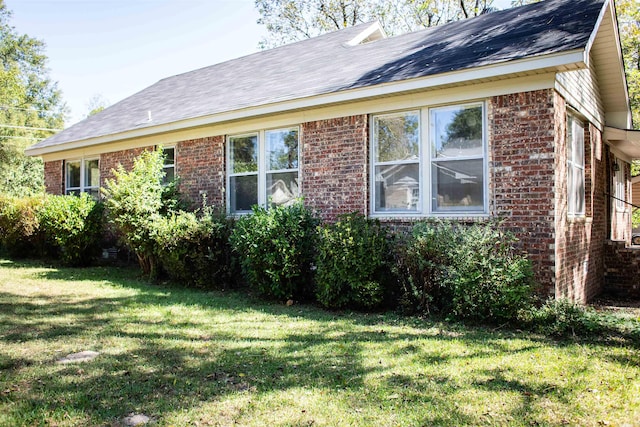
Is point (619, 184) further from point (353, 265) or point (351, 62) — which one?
point (353, 265)

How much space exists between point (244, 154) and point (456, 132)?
4.58 metres

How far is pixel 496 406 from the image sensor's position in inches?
142

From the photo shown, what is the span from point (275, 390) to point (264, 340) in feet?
5.15

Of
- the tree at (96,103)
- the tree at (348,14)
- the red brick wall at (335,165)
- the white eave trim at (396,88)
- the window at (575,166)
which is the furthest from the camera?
the tree at (96,103)

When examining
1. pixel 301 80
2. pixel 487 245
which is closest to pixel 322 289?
pixel 487 245

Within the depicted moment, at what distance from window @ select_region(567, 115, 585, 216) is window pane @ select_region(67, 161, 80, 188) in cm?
1273

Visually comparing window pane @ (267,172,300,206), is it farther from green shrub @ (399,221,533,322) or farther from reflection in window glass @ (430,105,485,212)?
green shrub @ (399,221,533,322)

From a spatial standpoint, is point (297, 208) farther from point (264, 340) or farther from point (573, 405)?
point (573, 405)

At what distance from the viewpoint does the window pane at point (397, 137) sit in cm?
778

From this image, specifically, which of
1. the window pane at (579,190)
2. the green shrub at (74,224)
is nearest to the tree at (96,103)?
the green shrub at (74,224)

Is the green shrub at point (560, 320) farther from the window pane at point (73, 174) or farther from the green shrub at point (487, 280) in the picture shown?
the window pane at point (73, 174)

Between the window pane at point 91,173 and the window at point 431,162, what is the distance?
900 cm

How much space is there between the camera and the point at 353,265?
686 cm

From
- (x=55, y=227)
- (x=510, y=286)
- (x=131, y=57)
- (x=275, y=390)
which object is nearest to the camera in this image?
(x=275, y=390)
